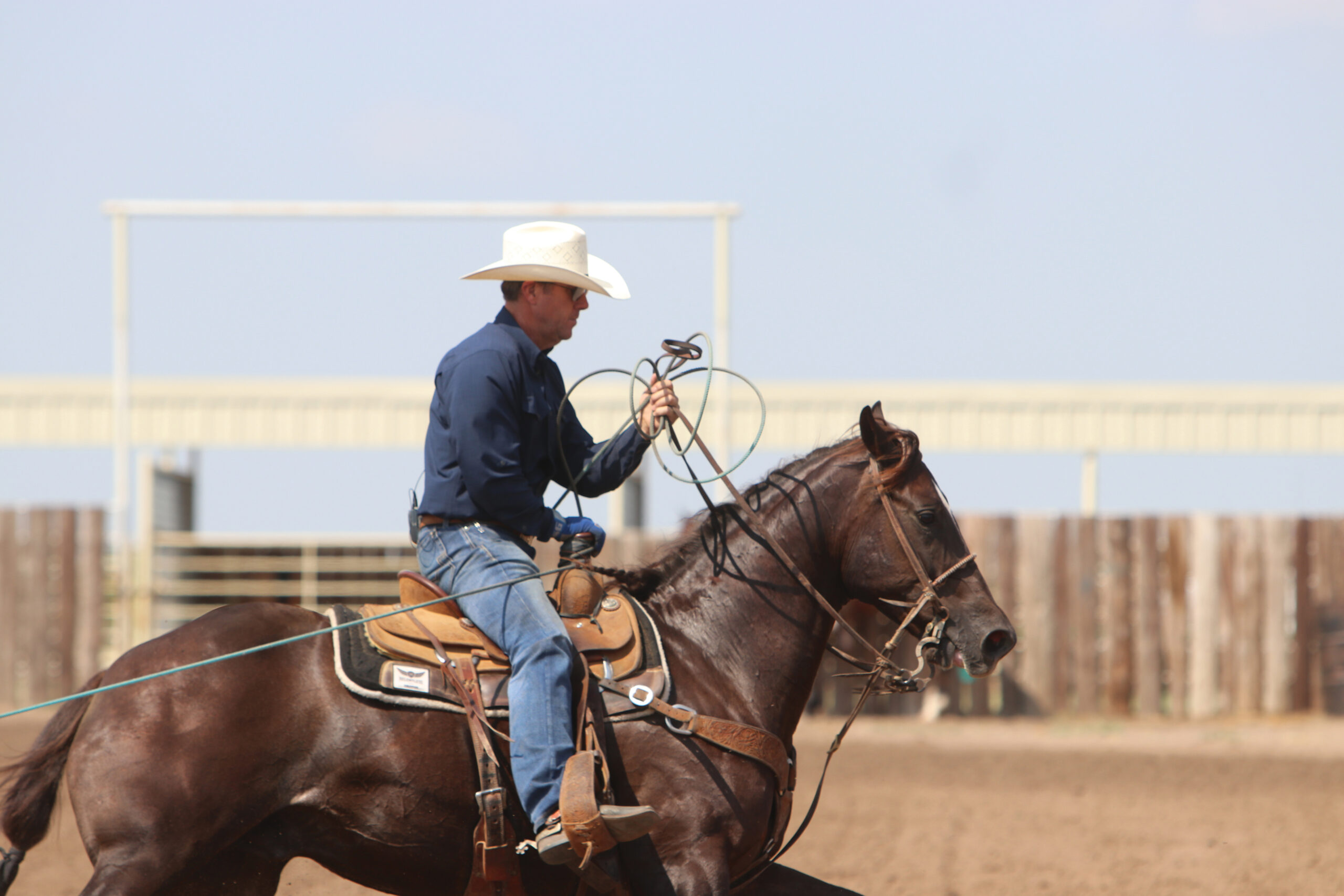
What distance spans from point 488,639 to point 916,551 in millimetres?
1460

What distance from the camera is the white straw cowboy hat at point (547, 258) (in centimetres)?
441

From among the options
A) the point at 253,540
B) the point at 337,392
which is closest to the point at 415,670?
the point at 253,540

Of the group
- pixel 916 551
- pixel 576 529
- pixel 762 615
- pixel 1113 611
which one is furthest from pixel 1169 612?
pixel 576 529

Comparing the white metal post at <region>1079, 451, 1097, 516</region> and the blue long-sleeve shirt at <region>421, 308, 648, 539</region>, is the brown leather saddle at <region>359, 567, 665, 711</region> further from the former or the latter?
the white metal post at <region>1079, 451, 1097, 516</region>

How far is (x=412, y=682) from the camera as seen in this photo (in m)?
4.09

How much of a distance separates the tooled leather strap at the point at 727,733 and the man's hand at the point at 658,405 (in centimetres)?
91

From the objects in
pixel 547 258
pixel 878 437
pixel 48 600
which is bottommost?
pixel 48 600

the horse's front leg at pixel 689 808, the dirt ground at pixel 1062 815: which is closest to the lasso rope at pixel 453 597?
the horse's front leg at pixel 689 808

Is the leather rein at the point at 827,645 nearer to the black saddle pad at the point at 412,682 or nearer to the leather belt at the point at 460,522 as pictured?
the black saddle pad at the point at 412,682

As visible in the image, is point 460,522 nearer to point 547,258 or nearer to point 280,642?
point 280,642

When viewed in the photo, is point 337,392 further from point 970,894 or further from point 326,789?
point 326,789

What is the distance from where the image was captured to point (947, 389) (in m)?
20.5

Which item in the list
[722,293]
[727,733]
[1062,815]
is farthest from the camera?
[722,293]

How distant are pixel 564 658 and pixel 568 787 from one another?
39cm
